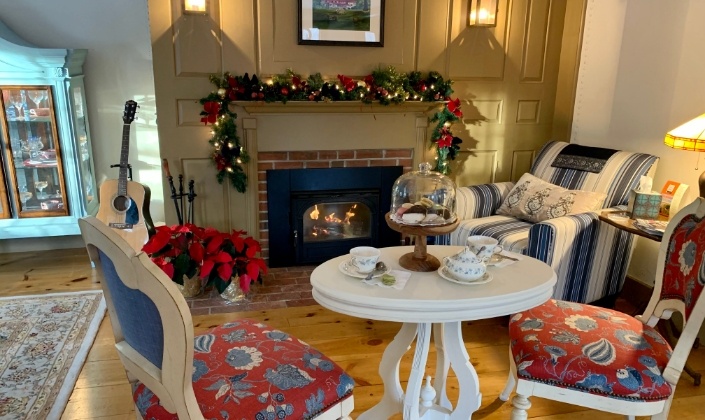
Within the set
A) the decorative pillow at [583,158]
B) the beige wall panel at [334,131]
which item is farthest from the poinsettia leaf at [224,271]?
the decorative pillow at [583,158]

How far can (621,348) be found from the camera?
1581mm

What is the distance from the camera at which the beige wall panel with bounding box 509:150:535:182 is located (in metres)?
3.94

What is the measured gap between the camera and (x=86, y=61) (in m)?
3.83

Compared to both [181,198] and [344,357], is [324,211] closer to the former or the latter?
[181,198]

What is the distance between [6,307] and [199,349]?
2.13 meters

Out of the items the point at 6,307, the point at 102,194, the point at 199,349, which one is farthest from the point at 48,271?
the point at 199,349

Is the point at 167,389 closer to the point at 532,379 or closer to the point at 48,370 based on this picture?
the point at 532,379

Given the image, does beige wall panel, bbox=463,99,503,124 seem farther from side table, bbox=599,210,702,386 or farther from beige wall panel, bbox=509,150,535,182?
side table, bbox=599,210,702,386

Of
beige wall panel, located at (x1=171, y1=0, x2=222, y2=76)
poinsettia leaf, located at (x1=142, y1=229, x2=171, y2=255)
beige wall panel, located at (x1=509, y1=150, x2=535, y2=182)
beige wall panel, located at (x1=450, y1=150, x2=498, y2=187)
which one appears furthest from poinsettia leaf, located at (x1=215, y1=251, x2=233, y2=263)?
beige wall panel, located at (x1=509, y1=150, x2=535, y2=182)

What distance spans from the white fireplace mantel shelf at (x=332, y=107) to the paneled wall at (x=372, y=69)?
0.04m

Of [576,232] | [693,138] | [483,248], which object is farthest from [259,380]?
[693,138]

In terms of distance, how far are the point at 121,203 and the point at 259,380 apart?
212 centimetres

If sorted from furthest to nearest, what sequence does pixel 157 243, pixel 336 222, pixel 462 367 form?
pixel 336 222, pixel 157 243, pixel 462 367

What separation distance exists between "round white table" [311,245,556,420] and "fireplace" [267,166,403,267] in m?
1.72
